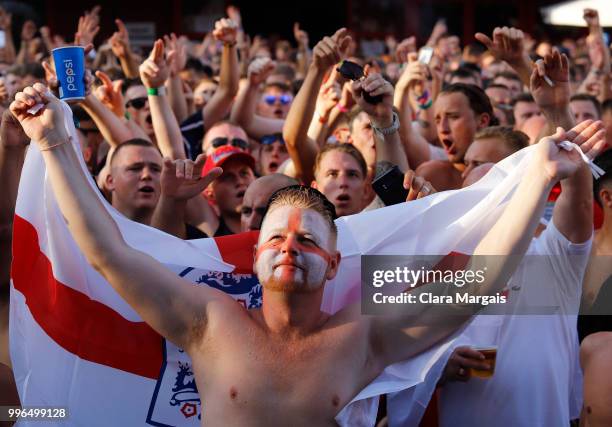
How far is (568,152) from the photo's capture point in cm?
338

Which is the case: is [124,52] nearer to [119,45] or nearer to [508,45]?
[119,45]

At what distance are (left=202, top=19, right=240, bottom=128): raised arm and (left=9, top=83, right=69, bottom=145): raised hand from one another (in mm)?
3267

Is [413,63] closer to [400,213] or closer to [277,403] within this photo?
[400,213]

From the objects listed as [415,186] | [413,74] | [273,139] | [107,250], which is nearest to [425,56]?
[413,74]

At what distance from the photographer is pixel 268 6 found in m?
18.0

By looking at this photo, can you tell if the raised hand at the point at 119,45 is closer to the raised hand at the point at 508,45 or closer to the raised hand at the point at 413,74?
the raised hand at the point at 413,74

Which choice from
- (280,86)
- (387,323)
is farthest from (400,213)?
(280,86)

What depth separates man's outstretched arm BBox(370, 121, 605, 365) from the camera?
3.32 meters

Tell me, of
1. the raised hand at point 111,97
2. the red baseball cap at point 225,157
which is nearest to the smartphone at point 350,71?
the red baseball cap at point 225,157

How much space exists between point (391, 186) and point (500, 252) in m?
0.92

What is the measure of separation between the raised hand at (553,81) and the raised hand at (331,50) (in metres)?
1.30

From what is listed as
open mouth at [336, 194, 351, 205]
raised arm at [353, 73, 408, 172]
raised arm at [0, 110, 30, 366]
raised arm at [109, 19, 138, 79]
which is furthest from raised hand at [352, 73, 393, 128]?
raised arm at [109, 19, 138, 79]

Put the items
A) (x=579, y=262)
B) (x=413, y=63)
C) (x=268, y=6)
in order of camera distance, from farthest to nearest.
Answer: (x=268, y=6) → (x=413, y=63) → (x=579, y=262)

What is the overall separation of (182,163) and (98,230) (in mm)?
1136
